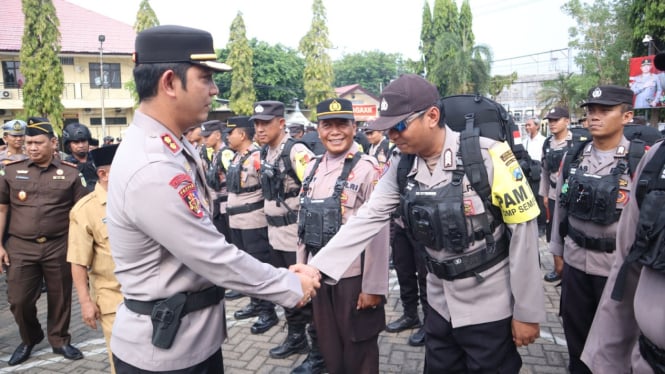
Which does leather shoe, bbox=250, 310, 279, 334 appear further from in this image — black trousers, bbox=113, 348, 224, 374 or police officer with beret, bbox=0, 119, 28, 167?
police officer with beret, bbox=0, 119, 28, 167

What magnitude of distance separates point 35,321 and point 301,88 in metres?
44.0

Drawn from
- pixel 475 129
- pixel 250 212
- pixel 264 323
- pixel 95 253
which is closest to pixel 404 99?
pixel 475 129

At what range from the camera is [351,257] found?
109 inches

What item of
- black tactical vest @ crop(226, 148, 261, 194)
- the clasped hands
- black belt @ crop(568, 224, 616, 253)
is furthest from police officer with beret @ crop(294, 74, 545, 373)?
black tactical vest @ crop(226, 148, 261, 194)

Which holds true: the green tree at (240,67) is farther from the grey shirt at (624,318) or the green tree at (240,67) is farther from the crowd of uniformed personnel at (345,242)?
the grey shirt at (624,318)

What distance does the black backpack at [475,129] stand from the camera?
7.68 feet

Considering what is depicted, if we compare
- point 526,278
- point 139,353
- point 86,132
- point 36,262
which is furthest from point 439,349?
point 86,132

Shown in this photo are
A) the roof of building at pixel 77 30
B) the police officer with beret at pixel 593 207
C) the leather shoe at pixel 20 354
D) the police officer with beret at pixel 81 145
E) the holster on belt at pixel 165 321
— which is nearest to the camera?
the holster on belt at pixel 165 321

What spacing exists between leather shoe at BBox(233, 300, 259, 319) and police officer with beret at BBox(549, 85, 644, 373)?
11.4 ft

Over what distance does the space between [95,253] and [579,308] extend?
376cm

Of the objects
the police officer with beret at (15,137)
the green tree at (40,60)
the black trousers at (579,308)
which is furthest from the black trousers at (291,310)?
the green tree at (40,60)

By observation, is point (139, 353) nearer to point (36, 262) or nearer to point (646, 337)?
point (646, 337)

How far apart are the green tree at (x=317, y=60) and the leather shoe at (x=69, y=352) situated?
32.2 m

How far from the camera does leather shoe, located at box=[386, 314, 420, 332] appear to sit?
4811 millimetres
